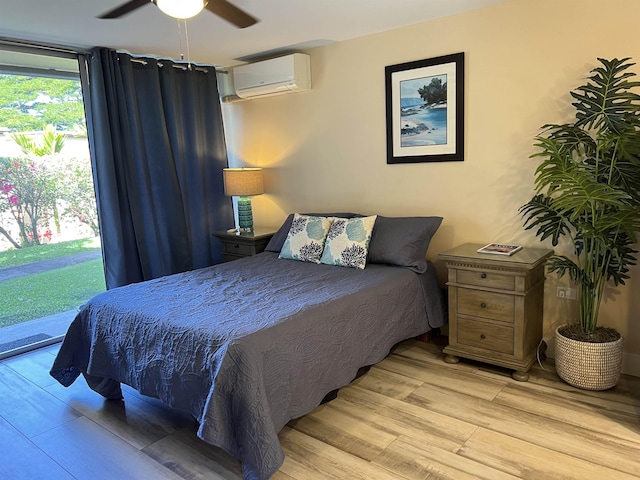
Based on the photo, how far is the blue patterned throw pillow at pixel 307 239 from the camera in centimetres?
348

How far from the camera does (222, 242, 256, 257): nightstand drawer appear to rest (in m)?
4.14

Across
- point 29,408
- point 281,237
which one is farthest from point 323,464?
point 281,237

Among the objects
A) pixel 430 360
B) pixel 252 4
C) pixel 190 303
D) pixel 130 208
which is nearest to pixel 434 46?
pixel 252 4

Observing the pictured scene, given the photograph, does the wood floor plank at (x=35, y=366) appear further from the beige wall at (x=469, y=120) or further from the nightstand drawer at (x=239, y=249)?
the beige wall at (x=469, y=120)

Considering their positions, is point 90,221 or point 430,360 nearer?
point 430,360

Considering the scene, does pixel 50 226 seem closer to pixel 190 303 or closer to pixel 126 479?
pixel 190 303

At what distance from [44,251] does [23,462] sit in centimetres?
203

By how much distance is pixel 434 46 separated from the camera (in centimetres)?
331

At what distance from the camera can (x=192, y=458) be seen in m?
2.22

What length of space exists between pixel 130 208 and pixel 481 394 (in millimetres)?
3035

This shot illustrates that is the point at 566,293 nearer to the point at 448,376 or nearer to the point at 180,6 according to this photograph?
the point at 448,376

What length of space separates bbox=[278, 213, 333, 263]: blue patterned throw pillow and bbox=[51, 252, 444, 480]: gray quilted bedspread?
0.64ft

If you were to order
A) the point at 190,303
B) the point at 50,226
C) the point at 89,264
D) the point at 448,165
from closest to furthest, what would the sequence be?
1. the point at 190,303
2. the point at 448,165
3. the point at 50,226
4. the point at 89,264

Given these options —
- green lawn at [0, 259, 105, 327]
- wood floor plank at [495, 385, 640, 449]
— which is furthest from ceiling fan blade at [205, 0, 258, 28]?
green lawn at [0, 259, 105, 327]
